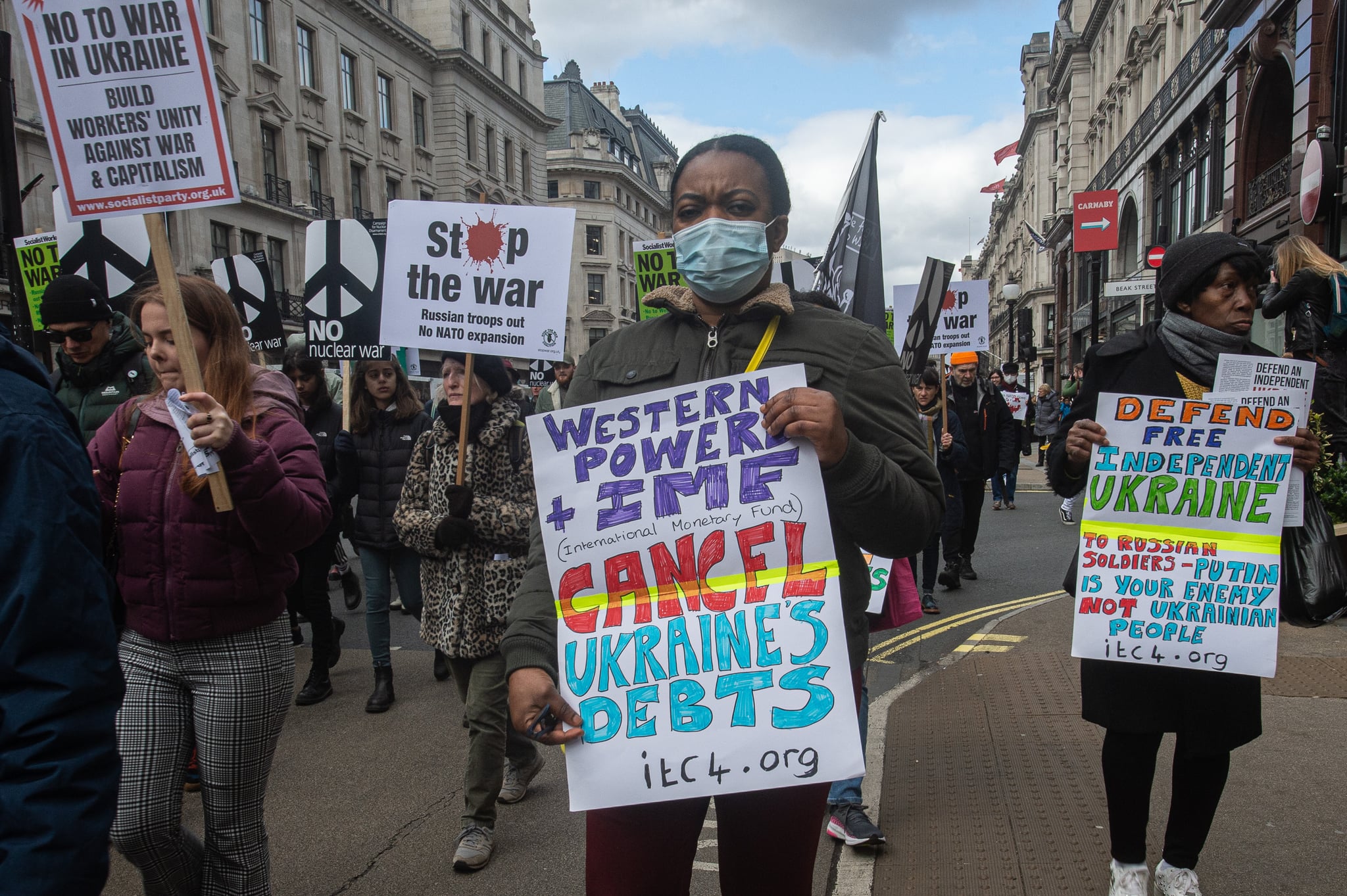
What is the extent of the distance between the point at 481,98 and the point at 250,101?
1601 centimetres

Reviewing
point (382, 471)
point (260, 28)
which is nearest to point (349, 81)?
point (260, 28)

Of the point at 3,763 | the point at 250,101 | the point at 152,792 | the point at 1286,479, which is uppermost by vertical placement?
the point at 250,101

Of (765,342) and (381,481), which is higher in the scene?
(765,342)

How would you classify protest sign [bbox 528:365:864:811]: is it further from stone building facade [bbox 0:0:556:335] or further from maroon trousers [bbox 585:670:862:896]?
stone building facade [bbox 0:0:556:335]

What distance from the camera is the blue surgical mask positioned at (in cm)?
200

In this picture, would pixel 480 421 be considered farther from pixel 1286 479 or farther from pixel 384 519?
pixel 1286 479

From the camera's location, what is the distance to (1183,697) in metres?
2.86

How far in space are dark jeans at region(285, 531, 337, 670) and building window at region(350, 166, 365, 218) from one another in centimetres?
3199

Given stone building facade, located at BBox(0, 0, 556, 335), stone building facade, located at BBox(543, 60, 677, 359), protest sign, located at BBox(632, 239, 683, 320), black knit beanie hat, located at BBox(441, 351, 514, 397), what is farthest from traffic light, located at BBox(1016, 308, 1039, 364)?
stone building facade, located at BBox(543, 60, 677, 359)

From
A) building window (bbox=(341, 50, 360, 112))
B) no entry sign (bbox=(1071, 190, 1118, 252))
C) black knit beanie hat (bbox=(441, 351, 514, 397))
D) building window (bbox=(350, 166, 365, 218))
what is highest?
building window (bbox=(341, 50, 360, 112))

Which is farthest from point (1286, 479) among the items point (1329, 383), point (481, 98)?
point (481, 98)

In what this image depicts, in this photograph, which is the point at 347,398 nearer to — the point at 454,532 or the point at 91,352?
the point at 91,352

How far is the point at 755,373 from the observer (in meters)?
1.84

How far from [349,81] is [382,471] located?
113 ft
